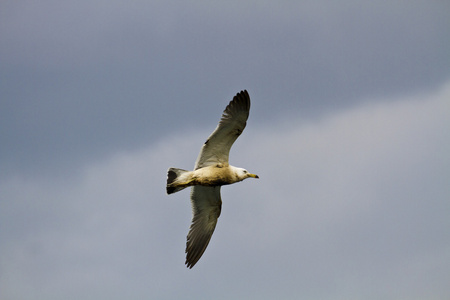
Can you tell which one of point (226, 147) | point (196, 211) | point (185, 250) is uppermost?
point (226, 147)

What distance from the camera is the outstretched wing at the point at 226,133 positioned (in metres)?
17.7

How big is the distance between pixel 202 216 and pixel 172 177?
8.53 ft

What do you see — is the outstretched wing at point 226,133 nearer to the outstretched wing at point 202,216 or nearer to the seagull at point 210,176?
the seagull at point 210,176

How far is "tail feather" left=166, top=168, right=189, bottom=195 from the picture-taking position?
18531 mm

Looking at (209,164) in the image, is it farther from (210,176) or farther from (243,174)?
(243,174)

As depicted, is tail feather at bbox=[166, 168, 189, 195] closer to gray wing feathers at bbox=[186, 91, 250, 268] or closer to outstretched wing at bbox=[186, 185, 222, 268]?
gray wing feathers at bbox=[186, 91, 250, 268]

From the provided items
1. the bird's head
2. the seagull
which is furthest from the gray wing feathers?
the bird's head

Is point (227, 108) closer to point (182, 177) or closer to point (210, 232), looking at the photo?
point (182, 177)

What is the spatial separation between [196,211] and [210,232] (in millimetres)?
954

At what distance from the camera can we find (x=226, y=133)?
714 inches

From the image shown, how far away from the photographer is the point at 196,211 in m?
20.4

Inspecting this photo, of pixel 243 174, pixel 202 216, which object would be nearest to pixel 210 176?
pixel 243 174

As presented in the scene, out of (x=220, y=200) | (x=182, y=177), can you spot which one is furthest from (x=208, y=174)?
(x=220, y=200)

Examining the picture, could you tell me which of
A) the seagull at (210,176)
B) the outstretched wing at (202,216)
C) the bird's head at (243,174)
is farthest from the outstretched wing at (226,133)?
the outstretched wing at (202,216)
